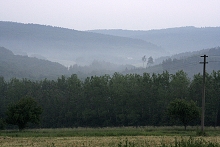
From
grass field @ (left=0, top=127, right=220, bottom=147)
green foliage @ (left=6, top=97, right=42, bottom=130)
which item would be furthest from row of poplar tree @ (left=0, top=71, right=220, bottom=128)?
grass field @ (left=0, top=127, right=220, bottom=147)

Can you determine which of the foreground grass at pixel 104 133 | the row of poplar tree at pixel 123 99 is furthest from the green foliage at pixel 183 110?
the row of poplar tree at pixel 123 99

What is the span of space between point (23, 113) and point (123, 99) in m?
26.5

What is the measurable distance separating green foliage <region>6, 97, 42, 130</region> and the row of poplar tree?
63.6 ft

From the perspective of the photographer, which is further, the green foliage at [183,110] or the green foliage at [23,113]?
the green foliage at [23,113]

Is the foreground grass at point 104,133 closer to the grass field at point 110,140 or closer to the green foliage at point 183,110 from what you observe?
the grass field at point 110,140

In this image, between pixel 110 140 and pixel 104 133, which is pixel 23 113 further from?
pixel 110 140

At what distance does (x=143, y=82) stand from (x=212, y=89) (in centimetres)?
1503

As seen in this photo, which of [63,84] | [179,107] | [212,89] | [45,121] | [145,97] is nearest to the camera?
[179,107]

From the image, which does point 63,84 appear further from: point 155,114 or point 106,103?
point 155,114

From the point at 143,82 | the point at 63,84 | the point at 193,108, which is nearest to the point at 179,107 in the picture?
the point at 193,108

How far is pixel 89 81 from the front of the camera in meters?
82.4

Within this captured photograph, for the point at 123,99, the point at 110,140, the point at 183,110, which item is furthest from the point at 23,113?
the point at 123,99

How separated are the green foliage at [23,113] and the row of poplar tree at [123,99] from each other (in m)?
19.4

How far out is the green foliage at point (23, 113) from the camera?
52.2m
